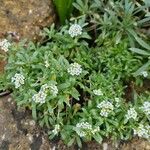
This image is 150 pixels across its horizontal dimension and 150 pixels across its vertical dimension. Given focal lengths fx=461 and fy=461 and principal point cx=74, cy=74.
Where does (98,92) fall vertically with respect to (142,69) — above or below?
below

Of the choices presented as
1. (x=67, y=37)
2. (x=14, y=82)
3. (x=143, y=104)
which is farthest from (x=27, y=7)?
(x=143, y=104)

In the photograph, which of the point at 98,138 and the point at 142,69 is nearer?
the point at 98,138

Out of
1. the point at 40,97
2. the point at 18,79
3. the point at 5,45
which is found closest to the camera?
the point at 40,97

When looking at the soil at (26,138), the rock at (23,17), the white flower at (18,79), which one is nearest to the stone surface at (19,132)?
the soil at (26,138)

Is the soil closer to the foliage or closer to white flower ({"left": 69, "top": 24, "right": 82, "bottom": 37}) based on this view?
white flower ({"left": 69, "top": 24, "right": 82, "bottom": 37})

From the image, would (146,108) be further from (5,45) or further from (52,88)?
(5,45)

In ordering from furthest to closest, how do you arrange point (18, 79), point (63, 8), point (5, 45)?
point (63, 8) < point (5, 45) < point (18, 79)

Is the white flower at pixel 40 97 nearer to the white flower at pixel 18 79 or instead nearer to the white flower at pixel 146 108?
the white flower at pixel 18 79

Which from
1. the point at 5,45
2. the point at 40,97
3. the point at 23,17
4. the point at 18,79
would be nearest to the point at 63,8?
the point at 23,17
